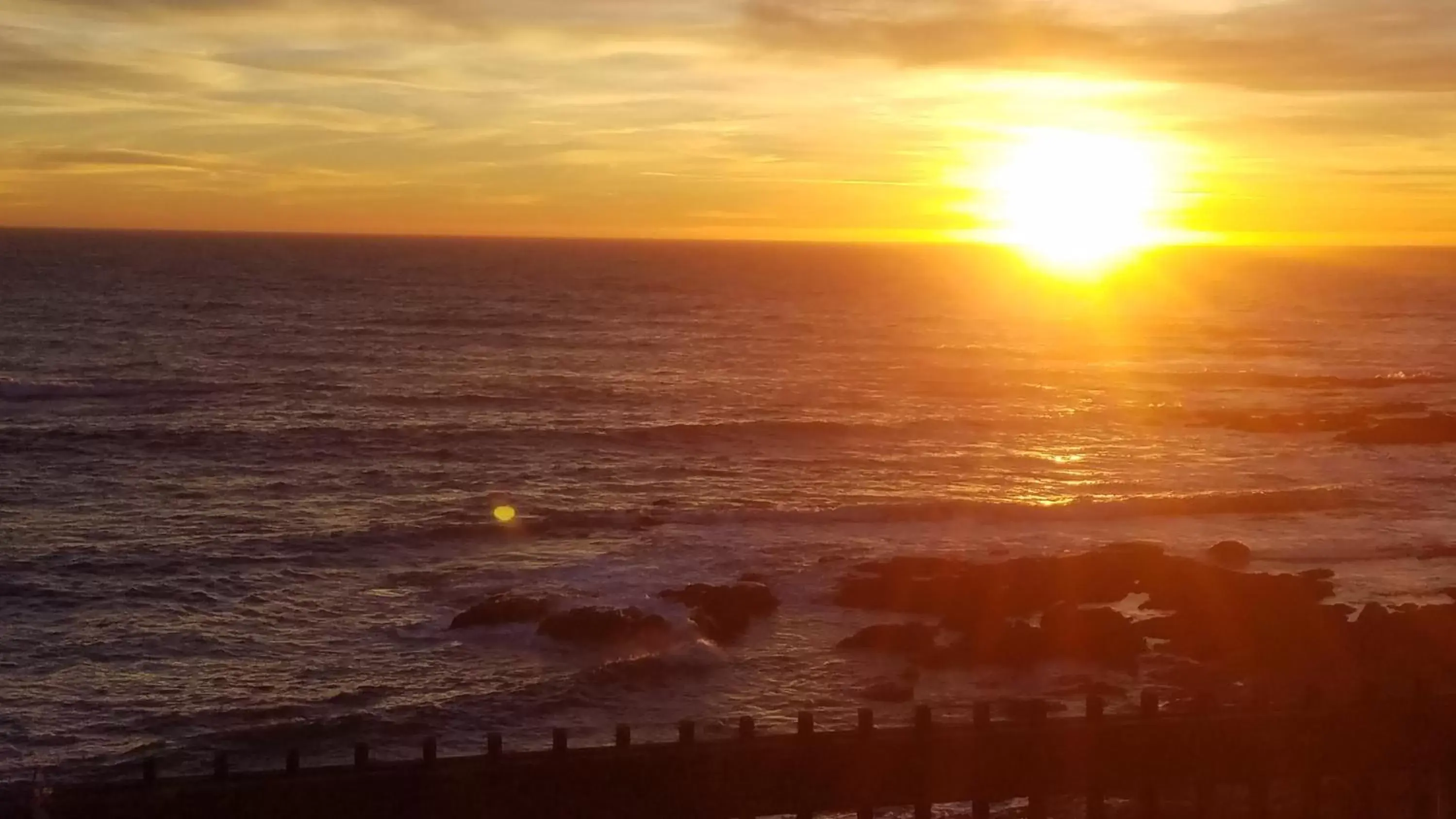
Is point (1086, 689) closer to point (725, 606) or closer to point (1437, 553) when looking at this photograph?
point (725, 606)

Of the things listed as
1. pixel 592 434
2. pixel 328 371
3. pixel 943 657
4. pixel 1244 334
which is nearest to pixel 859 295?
pixel 1244 334

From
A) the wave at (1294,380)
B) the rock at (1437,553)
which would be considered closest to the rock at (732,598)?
the rock at (1437,553)

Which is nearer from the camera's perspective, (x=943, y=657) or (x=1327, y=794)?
(x=1327, y=794)

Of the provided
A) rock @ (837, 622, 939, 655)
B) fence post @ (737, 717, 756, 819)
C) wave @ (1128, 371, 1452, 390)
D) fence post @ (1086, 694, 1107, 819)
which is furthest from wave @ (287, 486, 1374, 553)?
wave @ (1128, 371, 1452, 390)

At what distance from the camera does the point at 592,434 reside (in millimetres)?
45719

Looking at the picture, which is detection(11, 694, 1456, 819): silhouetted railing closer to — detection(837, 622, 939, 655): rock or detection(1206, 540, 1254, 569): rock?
detection(837, 622, 939, 655): rock

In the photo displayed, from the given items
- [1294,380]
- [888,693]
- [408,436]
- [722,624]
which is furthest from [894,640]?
[1294,380]

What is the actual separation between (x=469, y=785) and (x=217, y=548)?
76.6ft

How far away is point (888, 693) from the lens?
19.7m

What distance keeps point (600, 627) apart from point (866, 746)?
599 inches

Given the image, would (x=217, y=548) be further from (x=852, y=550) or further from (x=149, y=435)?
(x=149, y=435)

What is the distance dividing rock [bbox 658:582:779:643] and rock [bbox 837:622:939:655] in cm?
190

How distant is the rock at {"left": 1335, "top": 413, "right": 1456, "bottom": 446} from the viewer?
4588cm

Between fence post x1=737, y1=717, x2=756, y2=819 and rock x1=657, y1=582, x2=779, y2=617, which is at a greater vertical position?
fence post x1=737, y1=717, x2=756, y2=819
